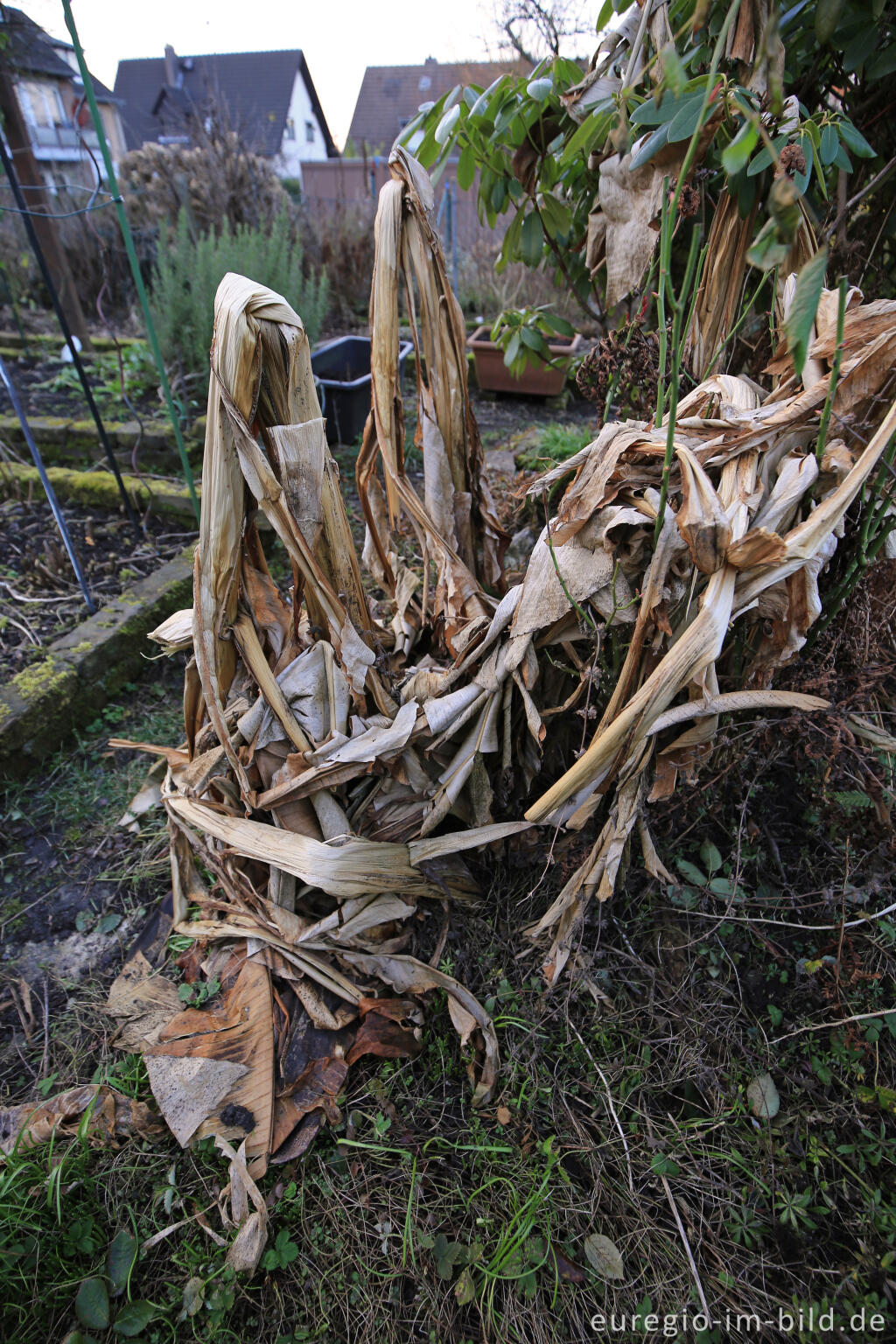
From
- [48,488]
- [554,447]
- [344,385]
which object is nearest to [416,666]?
[48,488]

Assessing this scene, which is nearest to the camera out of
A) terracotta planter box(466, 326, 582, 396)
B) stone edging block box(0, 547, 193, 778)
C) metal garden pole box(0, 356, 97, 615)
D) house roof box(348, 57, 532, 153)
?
stone edging block box(0, 547, 193, 778)

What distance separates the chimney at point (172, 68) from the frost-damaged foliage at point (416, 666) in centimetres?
3035

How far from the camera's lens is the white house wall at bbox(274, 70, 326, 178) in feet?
82.8

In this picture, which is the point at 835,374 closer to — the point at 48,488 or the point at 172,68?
the point at 48,488

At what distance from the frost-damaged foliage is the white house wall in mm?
28852

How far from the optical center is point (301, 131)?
27.1 metres

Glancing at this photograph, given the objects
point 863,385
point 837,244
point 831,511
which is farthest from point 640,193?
point 831,511

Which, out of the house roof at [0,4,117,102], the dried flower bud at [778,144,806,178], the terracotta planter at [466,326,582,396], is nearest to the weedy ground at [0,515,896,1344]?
the dried flower bud at [778,144,806,178]

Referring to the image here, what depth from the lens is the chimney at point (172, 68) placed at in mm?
23219

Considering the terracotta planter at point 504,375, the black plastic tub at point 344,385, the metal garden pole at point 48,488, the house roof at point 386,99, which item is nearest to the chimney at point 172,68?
the house roof at point 386,99

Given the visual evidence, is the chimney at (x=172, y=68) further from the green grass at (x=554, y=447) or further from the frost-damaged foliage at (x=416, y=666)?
the frost-damaged foliage at (x=416, y=666)

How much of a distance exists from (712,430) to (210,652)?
35.7 inches

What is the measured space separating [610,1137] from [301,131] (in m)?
34.6

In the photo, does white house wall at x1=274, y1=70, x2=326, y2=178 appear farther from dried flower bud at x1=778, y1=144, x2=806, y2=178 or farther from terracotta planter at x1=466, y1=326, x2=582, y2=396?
dried flower bud at x1=778, y1=144, x2=806, y2=178
